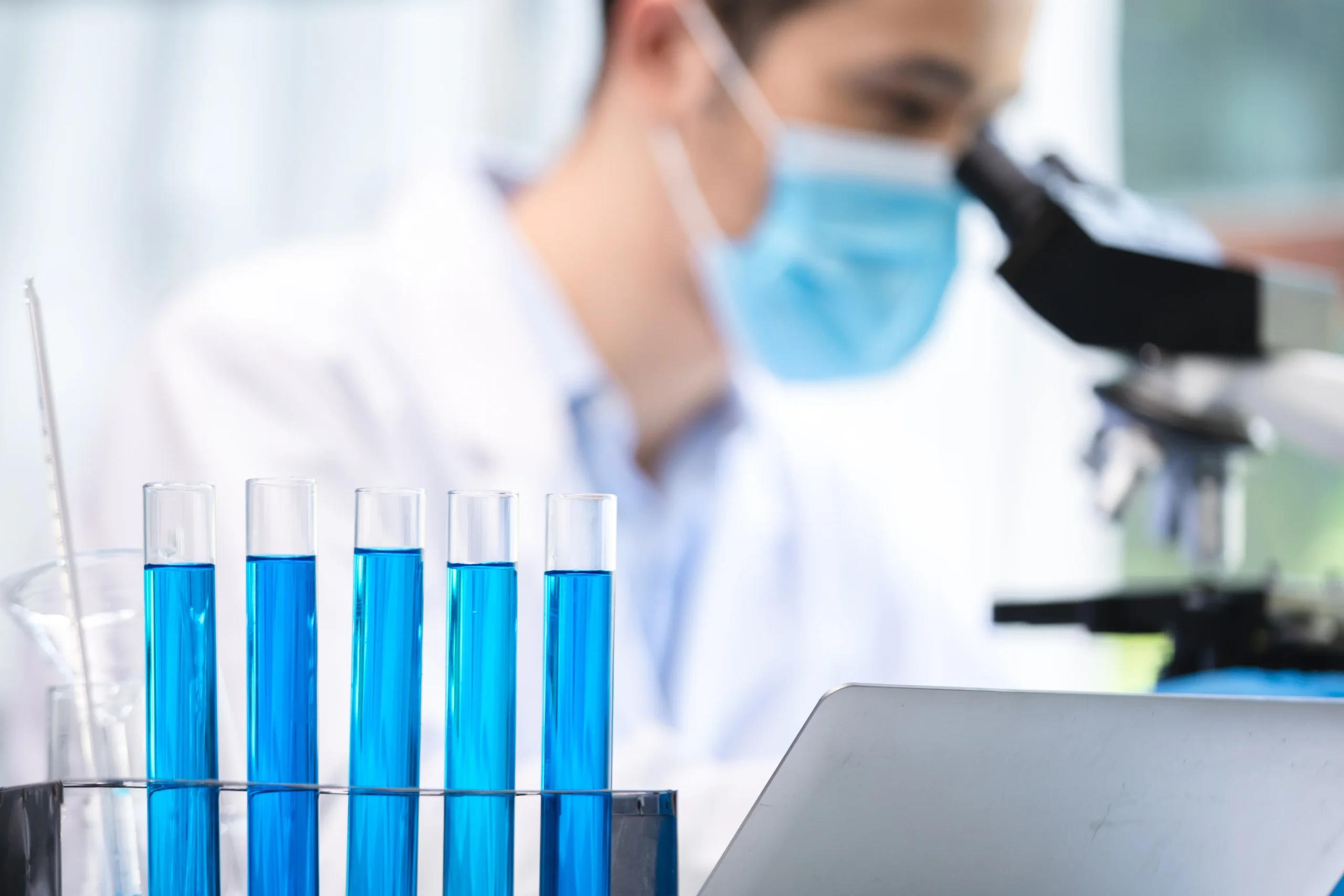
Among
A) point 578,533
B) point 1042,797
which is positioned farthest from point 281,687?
point 1042,797

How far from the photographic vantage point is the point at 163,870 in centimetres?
44

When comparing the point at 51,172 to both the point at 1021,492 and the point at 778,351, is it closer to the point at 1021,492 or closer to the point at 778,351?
the point at 778,351

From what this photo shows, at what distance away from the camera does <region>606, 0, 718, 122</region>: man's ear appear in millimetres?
1285

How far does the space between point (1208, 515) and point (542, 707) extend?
54 centimetres

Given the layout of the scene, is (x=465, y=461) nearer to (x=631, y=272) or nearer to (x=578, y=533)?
(x=631, y=272)

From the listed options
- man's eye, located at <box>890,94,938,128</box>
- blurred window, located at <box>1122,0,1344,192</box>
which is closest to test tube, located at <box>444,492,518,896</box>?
man's eye, located at <box>890,94,938,128</box>

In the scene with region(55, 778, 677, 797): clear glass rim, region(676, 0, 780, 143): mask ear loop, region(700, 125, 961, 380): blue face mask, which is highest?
region(676, 0, 780, 143): mask ear loop

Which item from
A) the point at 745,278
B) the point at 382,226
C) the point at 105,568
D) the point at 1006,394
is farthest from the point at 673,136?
the point at 1006,394

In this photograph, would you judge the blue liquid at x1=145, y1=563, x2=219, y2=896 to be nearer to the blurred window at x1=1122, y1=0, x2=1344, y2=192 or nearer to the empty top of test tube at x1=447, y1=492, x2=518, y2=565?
the empty top of test tube at x1=447, y1=492, x2=518, y2=565

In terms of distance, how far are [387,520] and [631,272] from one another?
100cm

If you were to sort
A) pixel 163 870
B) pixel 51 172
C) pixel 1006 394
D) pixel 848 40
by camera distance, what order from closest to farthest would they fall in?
1. pixel 163 870
2. pixel 848 40
3. pixel 51 172
4. pixel 1006 394

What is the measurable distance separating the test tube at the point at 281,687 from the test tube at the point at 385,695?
0.01 meters

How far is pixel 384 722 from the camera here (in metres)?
0.45

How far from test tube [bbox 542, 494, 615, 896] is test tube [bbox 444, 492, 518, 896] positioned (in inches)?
0.5
